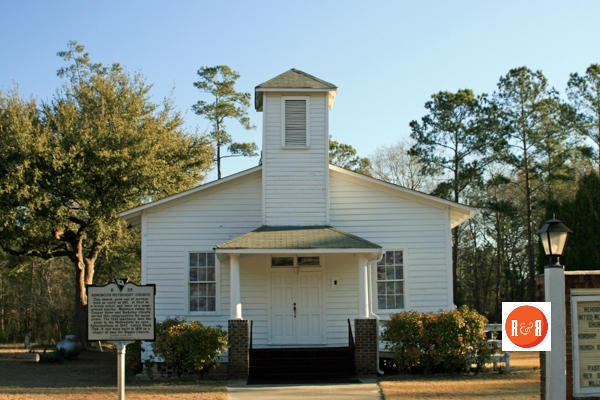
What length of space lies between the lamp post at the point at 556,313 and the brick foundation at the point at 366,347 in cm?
718

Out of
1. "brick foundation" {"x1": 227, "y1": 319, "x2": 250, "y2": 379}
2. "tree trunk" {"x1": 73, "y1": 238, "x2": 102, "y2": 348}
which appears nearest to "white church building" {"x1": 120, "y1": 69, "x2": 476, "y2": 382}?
"brick foundation" {"x1": 227, "y1": 319, "x2": 250, "y2": 379}

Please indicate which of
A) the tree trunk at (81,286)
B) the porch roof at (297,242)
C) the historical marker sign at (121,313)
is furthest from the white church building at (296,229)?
the tree trunk at (81,286)

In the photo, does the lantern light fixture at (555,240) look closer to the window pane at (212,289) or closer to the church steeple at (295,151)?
the church steeple at (295,151)

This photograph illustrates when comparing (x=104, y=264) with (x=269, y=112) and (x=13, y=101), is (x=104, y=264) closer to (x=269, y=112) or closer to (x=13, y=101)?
(x=13, y=101)

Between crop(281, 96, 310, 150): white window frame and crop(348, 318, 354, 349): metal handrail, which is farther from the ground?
crop(281, 96, 310, 150): white window frame

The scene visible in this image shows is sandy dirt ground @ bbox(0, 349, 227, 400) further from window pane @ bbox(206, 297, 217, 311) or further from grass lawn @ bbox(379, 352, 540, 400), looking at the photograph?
grass lawn @ bbox(379, 352, 540, 400)

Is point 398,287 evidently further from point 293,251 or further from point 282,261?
point 293,251

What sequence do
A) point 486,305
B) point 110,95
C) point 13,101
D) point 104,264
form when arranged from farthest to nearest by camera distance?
1. point 486,305
2. point 104,264
3. point 110,95
4. point 13,101

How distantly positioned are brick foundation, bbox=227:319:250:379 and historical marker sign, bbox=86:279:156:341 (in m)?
5.73

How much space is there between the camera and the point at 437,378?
49.5 feet

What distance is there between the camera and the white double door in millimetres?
17859

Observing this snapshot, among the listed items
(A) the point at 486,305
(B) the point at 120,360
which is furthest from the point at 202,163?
(A) the point at 486,305

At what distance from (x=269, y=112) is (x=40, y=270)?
27969mm

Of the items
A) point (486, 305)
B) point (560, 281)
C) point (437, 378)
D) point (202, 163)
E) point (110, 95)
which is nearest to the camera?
point (560, 281)
